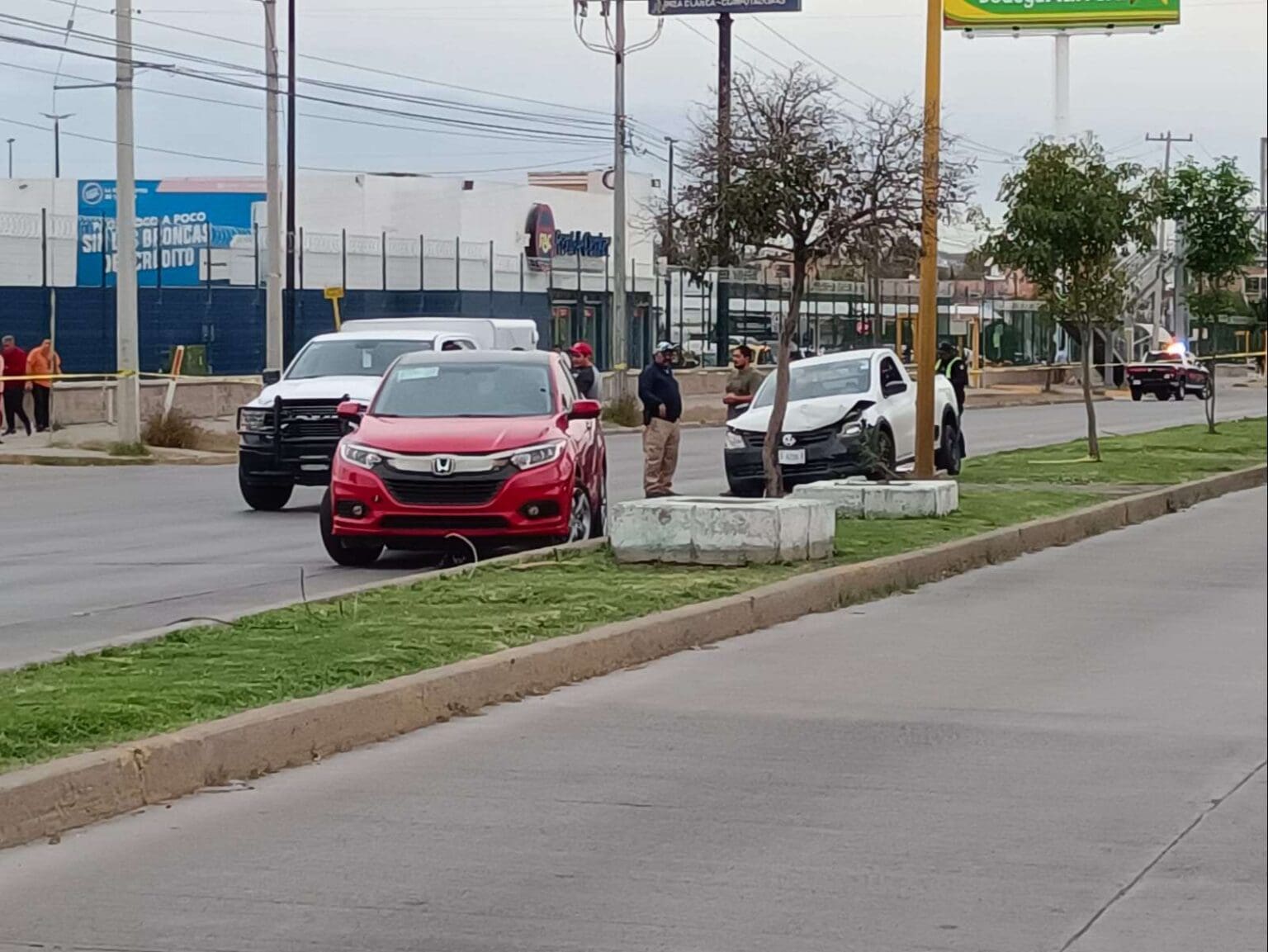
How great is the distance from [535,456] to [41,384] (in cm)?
2125

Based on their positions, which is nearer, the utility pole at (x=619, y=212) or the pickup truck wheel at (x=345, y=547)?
the pickup truck wheel at (x=345, y=547)

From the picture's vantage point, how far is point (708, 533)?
576 inches

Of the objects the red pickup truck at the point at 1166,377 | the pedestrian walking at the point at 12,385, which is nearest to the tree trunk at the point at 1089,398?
the pedestrian walking at the point at 12,385

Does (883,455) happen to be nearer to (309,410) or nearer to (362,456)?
(309,410)

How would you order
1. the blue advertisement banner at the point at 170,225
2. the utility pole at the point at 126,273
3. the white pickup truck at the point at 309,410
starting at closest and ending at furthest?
1. the white pickup truck at the point at 309,410
2. the utility pole at the point at 126,273
3. the blue advertisement banner at the point at 170,225

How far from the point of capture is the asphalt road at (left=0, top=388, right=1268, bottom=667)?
13.3 metres

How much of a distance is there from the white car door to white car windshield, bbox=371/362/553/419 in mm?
7531

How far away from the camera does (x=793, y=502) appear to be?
49.6ft

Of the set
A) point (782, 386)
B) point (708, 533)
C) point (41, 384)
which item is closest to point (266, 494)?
point (782, 386)

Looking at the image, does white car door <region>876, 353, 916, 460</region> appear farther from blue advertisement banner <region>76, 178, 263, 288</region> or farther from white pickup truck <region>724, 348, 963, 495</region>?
blue advertisement banner <region>76, 178, 263, 288</region>

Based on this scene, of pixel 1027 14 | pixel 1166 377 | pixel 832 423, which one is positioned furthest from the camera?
pixel 1166 377

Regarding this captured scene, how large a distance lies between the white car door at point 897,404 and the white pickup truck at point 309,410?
4.93 metres

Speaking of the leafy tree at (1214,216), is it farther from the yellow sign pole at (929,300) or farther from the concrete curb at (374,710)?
the concrete curb at (374,710)

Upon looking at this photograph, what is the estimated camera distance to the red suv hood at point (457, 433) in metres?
16.2
